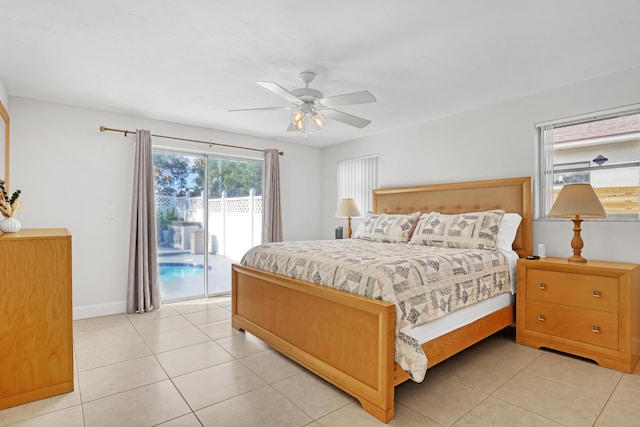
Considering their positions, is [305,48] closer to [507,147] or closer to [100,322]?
[507,147]

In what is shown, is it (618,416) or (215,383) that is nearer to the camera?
(618,416)

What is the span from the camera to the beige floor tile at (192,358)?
8.43 feet

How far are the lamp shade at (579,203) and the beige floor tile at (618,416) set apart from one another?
142 centimetres

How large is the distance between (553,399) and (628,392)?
561 millimetres

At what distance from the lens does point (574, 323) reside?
273cm

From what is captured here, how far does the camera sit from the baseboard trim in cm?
382

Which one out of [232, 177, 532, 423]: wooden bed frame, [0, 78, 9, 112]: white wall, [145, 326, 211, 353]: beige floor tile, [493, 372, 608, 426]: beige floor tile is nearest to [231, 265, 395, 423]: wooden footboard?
[232, 177, 532, 423]: wooden bed frame

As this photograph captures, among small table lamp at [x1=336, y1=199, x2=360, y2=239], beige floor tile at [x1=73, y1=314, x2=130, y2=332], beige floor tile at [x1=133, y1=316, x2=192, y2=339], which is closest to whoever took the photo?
beige floor tile at [x1=133, y1=316, x2=192, y2=339]

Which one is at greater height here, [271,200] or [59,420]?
[271,200]

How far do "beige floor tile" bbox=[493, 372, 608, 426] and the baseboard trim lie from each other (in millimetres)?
4016

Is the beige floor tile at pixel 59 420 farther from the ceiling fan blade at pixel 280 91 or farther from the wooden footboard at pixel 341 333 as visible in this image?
the ceiling fan blade at pixel 280 91

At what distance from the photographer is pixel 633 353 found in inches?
99.5

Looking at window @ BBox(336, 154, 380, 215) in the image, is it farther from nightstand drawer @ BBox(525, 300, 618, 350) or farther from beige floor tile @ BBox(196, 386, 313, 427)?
beige floor tile @ BBox(196, 386, 313, 427)

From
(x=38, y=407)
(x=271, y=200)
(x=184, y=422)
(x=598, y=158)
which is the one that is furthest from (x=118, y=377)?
(x=598, y=158)
